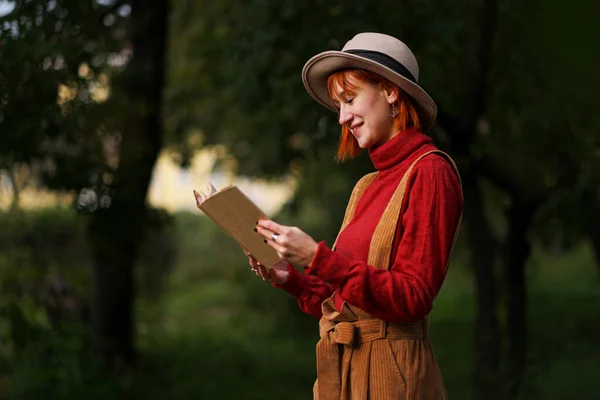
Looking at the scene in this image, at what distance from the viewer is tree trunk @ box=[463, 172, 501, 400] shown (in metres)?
6.45

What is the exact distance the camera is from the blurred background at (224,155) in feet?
16.9

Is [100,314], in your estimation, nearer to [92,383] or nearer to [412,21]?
[92,383]

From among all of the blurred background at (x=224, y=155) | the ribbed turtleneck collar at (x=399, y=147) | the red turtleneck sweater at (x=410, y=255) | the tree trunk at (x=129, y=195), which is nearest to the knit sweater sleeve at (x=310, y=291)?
the red turtleneck sweater at (x=410, y=255)

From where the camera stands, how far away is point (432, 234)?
2.05 metres

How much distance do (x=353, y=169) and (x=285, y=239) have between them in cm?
558

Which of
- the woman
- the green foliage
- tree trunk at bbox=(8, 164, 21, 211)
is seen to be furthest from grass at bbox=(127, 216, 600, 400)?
the woman

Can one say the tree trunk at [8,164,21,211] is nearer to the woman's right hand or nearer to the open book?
the woman's right hand

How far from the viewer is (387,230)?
2.13 metres

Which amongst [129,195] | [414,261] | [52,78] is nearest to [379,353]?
[414,261]

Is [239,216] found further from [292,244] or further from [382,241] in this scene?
[382,241]

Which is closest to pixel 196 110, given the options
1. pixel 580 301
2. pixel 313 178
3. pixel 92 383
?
pixel 313 178

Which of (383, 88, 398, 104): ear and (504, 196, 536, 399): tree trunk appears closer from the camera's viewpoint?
(383, 88, 398, 104): ear

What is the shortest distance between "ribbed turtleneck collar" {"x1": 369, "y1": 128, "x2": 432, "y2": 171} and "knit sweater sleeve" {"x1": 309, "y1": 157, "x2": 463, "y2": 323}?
0.35 ft

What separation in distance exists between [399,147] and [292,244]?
0.46m
